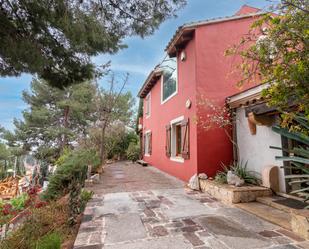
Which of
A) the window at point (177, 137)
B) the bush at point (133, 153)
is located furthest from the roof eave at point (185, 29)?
the bush at point (133, 153)

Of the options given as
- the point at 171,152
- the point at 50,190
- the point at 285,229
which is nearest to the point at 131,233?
the point at 285,229

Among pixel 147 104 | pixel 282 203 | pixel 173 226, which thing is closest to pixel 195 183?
pixel 282 203

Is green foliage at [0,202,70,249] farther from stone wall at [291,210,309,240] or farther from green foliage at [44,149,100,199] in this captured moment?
stone wall at [291,210,309,240]

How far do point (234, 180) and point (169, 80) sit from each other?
229 inches

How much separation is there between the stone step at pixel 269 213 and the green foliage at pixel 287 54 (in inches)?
77.5

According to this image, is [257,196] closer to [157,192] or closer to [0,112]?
[157,192]

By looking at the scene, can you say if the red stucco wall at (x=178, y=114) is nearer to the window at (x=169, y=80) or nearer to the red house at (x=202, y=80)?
the red house at (x=202, y=80)

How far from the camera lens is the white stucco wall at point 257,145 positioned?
530cm

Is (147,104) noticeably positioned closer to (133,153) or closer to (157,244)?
(133,153)

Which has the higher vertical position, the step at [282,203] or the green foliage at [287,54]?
the green foliage at [287,54]

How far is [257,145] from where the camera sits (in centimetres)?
589

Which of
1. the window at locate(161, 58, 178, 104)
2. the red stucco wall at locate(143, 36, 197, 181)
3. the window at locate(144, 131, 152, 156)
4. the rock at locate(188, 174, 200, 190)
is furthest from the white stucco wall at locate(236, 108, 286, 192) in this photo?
the window at locate(144, 131, 152, 156)

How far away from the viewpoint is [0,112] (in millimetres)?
20219

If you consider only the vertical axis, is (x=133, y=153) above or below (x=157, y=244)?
above
